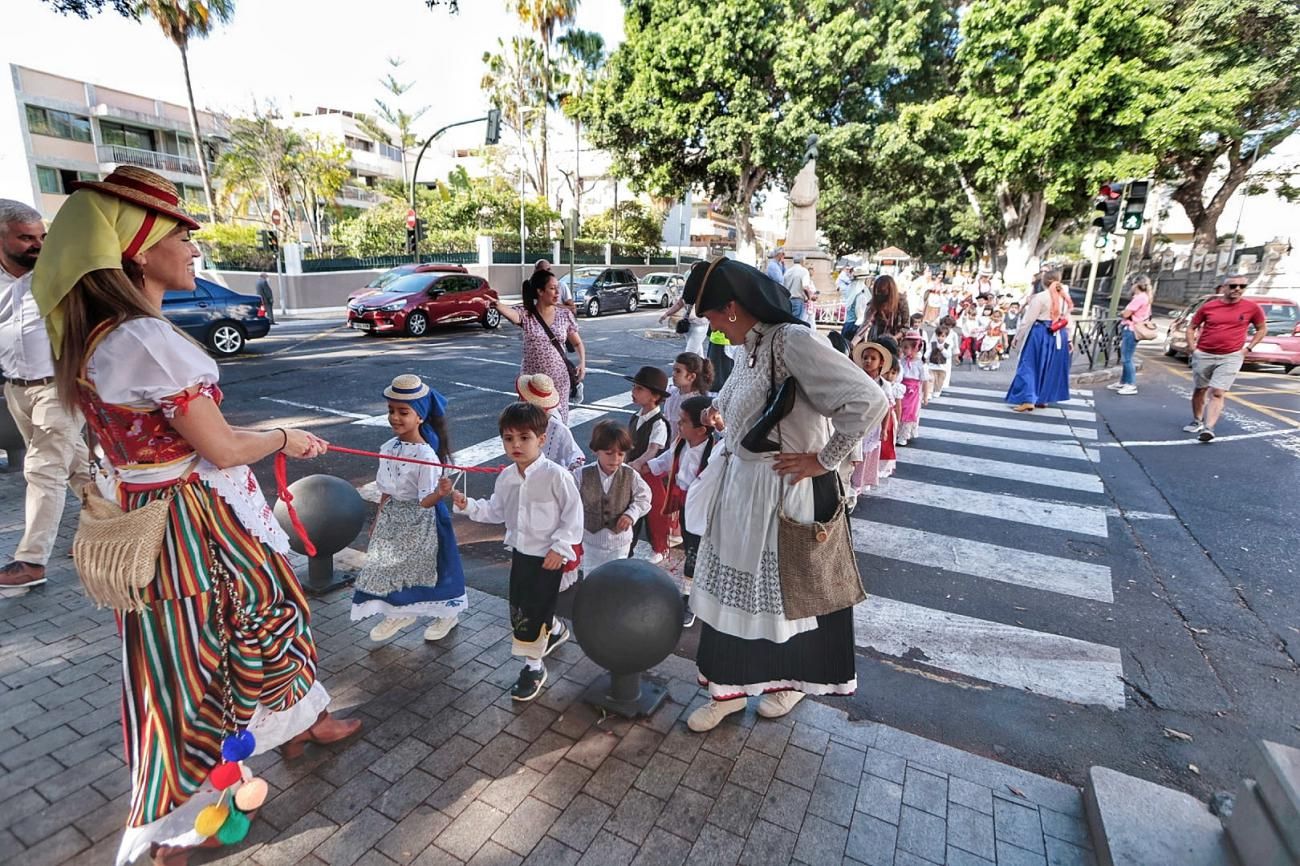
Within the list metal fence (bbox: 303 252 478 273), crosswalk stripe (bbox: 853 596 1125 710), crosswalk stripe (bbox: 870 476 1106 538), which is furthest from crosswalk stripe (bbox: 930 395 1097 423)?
metal fence (bbox: 303 252 478 273)

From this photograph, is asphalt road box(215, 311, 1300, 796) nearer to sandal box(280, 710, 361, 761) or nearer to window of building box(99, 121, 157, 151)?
sandal box(280, 710, 361, 761)

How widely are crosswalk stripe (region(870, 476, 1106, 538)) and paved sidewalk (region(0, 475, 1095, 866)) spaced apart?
11.6 ft

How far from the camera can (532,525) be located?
3.09 metres

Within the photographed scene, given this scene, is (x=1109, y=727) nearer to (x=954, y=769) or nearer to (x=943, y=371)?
(x=954, y=769)

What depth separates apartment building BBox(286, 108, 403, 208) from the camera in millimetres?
46531

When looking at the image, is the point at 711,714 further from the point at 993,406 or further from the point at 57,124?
the point at 57,124

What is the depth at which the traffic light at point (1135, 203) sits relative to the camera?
11.5 m

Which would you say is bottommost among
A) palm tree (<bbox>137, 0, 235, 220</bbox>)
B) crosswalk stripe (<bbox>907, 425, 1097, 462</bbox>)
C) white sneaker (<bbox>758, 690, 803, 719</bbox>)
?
crosswalk stripe (<bbox>907, 425, 1097, 462</bbox>)

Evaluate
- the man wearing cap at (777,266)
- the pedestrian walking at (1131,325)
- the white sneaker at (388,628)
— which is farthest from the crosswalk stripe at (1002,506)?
the pedestrian walking at (1131,325)

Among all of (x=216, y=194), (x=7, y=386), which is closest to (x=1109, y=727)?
(x=7, y=386)

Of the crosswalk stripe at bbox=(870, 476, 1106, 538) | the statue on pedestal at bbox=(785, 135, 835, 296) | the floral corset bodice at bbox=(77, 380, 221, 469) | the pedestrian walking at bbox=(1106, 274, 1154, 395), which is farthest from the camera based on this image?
the statue on pedestal at bbox=(785, 135, 835, 296)

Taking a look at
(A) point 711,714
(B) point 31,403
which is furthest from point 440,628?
(B) point 31,403

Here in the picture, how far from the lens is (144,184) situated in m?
2.00

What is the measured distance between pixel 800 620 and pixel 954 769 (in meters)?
0.94
